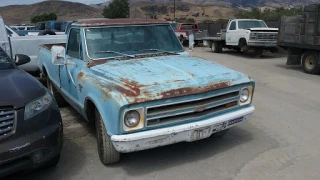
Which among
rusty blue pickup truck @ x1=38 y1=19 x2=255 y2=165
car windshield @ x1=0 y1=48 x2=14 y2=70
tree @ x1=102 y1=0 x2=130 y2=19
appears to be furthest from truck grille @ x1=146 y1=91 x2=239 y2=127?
tree @ x1=102 y1=0 x2=130 y2=19

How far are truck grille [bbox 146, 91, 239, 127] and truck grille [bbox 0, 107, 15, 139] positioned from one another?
1.37m

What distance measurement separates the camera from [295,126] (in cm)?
561

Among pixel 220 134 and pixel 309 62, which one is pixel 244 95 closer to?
pixel 220 134

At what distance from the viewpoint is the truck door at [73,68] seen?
5023 millimetres

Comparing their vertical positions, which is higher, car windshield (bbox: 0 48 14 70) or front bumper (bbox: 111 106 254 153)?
car windshield (bbox: 0 48 14 70)

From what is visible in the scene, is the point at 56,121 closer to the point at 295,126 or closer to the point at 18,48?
the point at 295,126

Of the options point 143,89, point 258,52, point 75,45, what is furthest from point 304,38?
point 143,89

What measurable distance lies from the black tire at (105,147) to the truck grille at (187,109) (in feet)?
2.07

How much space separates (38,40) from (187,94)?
6.88 m

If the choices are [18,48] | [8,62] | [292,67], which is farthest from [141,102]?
[292,67]

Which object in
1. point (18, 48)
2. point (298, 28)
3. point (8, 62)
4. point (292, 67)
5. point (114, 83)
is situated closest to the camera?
point (114, 83)

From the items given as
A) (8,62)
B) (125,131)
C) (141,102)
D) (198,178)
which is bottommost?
(198,178)

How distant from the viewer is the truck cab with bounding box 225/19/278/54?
16.6m

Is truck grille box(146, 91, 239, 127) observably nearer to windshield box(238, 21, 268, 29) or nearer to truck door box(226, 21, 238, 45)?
truck door box(226, 21, 238, 45)
